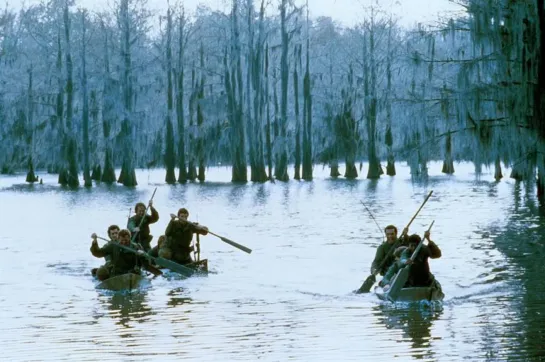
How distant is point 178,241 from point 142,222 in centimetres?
95

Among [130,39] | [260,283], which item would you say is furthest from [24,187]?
[260,283]

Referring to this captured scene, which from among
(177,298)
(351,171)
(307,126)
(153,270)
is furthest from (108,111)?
(177,298)

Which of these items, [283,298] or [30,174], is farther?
[30,174]

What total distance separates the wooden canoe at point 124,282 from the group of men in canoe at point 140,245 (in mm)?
342

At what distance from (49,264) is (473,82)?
13.2 meters

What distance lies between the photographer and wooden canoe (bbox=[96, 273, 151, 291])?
1861 cm

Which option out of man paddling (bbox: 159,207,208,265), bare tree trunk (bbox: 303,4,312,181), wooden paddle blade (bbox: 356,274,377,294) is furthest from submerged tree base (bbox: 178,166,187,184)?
wooden paddle blade (bbox: 356,274,377,294)

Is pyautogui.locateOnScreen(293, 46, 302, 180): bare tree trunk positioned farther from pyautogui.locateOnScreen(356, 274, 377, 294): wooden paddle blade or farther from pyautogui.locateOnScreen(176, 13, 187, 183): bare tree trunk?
pyautogui.locateOnScreen(356, 274, 377, 294): wooden paddle blade

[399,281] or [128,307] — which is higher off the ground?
[399,281]

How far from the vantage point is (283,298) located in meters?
17.9

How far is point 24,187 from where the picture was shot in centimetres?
6462

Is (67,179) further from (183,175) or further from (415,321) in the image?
(415,321)

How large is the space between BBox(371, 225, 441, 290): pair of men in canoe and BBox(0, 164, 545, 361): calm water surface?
51cm

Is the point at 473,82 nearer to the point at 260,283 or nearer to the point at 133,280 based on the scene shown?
the point at 260,283
